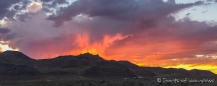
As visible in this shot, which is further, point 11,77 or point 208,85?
point 11,77

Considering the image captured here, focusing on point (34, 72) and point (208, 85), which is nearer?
point (208, 85)

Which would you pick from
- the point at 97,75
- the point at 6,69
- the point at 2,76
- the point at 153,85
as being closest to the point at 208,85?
the point at 153,85

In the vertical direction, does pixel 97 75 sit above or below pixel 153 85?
above

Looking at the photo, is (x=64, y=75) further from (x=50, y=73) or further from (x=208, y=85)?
(x=208, y=85)

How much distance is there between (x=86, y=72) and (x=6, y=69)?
50280mm

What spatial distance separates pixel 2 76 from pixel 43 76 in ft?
76.8

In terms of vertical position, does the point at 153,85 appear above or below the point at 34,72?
below

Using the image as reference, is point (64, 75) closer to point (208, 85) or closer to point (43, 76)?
point (43, 76)

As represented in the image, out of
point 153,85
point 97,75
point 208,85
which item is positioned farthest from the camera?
point 97,75

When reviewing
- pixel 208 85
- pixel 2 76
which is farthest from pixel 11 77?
pixel 208 85

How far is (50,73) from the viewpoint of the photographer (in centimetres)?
18750

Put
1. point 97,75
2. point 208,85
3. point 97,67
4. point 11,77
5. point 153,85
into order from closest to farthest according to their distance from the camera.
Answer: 1. point 208,85
2. point 153,85
3. point 11,77
4. point 97,75
5. point 97,67

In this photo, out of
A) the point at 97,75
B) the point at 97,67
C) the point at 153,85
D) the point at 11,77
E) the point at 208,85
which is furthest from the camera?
the point at 97,67

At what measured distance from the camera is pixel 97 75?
182000mm
